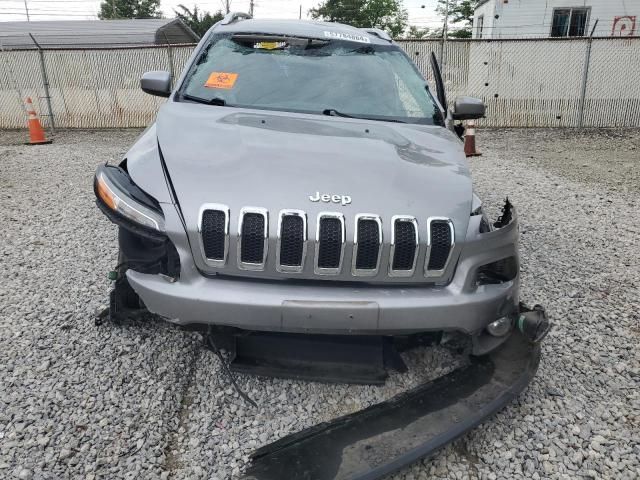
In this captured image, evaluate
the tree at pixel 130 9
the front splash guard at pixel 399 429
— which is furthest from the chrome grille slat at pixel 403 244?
the tree at pixel 130 9

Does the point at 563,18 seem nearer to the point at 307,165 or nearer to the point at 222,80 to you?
the point at 222,80

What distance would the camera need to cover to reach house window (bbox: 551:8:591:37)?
55.1 feet

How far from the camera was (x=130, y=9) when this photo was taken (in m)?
51.3

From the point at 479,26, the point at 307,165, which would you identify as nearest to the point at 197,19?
the point at 479,26

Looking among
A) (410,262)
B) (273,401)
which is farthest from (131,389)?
(410,262)

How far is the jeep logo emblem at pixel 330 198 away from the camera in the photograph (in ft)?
7.22

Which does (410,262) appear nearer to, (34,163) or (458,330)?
(458,330)

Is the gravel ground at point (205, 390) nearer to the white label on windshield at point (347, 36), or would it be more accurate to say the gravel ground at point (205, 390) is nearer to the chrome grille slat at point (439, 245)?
the chrome grille slat at point (439, 245)

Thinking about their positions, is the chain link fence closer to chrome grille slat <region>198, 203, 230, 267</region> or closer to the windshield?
the windshield

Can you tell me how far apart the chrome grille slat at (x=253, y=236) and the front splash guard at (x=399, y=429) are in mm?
775

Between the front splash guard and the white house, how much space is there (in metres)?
17.3

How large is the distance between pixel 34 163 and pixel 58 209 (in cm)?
339

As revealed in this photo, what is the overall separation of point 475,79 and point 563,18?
7.87 metres

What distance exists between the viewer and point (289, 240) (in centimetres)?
212
